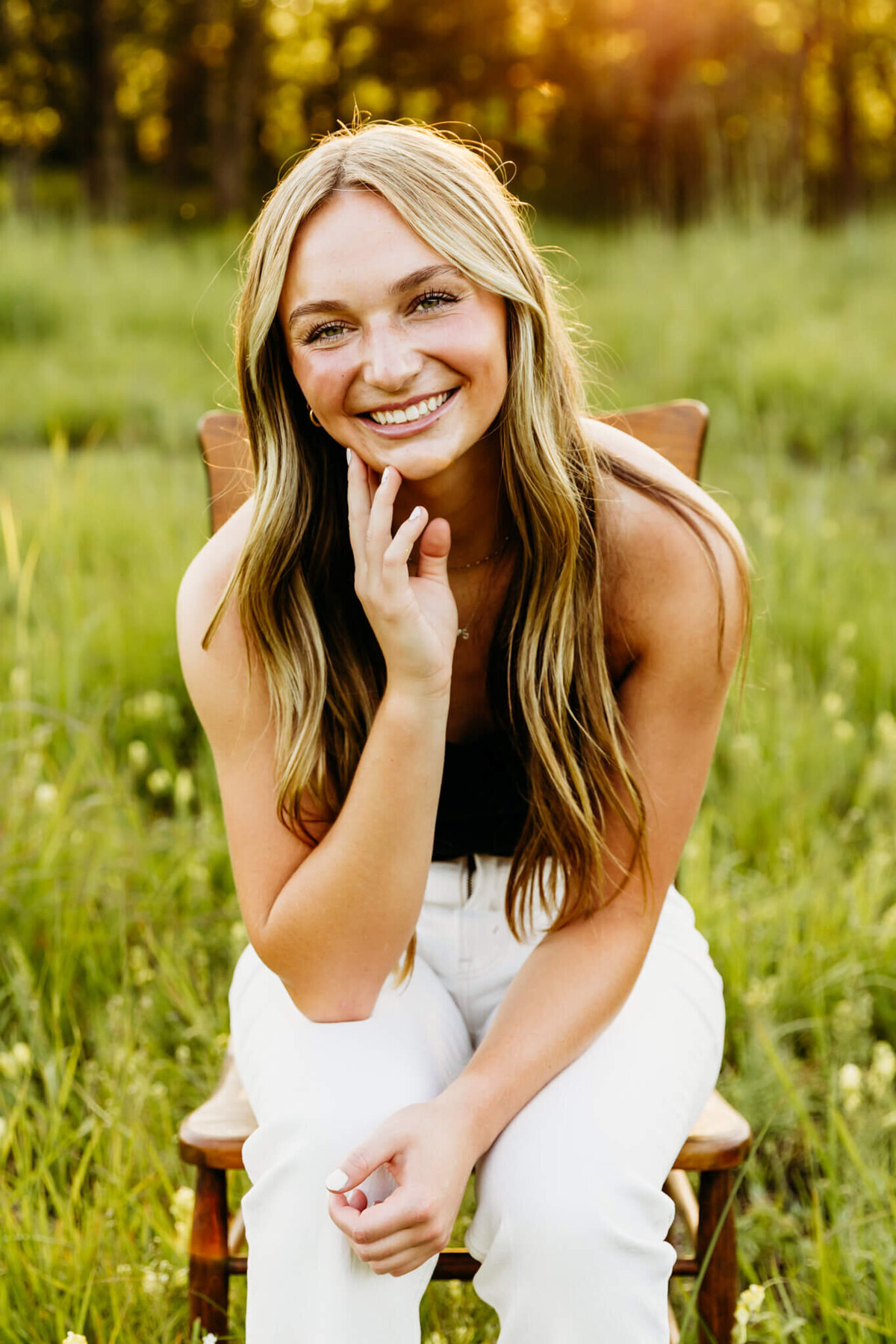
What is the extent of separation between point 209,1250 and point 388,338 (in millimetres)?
1188

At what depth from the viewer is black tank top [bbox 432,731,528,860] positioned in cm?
177

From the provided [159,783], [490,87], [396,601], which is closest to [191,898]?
[159,783]

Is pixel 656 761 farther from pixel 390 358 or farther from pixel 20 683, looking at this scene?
pixel 20 683

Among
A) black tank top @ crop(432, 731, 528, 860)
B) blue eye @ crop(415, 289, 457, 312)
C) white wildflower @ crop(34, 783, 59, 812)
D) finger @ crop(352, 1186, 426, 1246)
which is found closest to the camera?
finger @ crop(352, 1186, 426, 1246)

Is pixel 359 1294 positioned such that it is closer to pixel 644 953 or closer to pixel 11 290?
pixel 644 953

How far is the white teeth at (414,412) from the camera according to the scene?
5.08 ft

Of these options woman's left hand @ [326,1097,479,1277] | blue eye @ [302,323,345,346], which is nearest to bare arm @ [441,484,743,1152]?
woman's left hand @ [326,1097,479,1277]

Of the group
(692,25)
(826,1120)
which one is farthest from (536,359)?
(692,25)

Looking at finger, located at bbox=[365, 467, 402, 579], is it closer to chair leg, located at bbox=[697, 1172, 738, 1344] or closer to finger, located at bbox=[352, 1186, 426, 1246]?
finger, located at bbox=[352, 1186, 426, 1246]

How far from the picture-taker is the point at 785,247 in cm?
677

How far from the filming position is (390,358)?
4.92ft

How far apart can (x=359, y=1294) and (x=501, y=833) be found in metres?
0.65

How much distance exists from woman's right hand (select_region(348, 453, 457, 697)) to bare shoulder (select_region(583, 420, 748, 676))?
233mm

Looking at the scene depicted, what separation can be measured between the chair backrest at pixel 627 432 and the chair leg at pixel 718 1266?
3.68 feet
